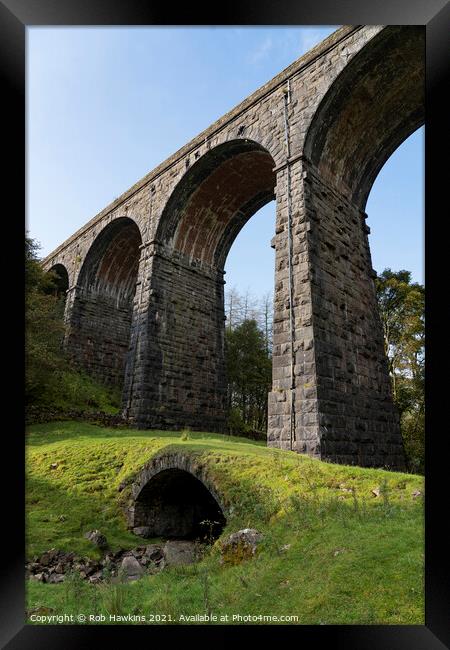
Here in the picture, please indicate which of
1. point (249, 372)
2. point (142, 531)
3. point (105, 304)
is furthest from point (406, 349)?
point (105, 304)

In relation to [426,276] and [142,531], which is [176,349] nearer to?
[142,531]

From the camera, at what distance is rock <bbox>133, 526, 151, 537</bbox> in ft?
24.2

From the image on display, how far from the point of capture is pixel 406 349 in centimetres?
Result: 1669

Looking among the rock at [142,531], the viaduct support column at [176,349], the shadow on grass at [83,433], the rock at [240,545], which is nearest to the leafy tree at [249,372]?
the viaduct support column at [176,349]

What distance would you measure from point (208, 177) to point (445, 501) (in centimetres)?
1412

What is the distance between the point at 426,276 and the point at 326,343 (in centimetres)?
618

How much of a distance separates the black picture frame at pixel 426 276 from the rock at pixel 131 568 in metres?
3.33

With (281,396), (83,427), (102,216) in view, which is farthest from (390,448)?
(102,216)

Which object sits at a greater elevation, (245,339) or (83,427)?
(245,339)

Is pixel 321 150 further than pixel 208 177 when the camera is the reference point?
No

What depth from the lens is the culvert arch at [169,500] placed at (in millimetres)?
7320

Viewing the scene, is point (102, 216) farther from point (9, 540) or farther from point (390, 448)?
point (9, 540)

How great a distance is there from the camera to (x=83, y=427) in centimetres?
1266

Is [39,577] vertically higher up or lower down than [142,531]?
higher up
